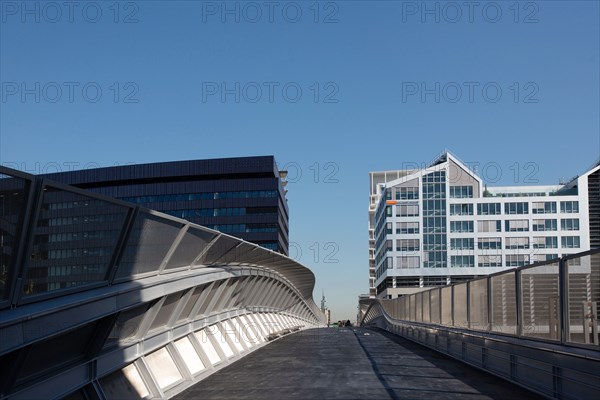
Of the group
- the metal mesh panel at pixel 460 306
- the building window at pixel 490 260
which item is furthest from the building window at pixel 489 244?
the metal mesh panel at pixel 460 306

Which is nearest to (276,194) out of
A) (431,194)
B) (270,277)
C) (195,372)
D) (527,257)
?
(431,194)

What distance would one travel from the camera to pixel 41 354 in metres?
7.80

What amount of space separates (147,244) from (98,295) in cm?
197

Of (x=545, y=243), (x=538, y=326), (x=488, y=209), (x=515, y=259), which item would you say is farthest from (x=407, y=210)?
(x=538, y=326)

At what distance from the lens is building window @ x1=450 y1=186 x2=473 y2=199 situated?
95500 mm

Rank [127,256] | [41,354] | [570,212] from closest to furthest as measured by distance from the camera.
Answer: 1. [41,354]
2. [127,256]
3. [570,212]

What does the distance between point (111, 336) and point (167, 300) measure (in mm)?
2754

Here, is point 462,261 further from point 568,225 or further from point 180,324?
point 180,324

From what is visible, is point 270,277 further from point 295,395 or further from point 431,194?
point 431,194

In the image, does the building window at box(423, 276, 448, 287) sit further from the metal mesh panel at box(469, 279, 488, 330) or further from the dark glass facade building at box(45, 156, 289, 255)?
the metal mesh panel at box(469, 279, 488, 330)

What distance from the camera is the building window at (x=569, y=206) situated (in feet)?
303

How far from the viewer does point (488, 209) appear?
9444cm

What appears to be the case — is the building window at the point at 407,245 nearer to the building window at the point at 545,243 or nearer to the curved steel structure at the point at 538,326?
the building window at the point at 545,243

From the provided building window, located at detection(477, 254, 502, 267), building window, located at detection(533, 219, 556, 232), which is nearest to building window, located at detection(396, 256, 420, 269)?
building window, located at detection(477, 254, 502, 267)
